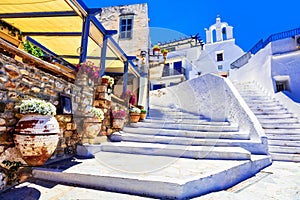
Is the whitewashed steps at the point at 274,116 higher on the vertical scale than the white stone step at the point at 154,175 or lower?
higher

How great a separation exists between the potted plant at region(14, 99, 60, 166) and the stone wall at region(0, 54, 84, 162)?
109 millimetres

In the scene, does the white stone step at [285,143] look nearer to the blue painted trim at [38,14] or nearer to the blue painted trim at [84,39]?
the blue painted trim at [84,39]

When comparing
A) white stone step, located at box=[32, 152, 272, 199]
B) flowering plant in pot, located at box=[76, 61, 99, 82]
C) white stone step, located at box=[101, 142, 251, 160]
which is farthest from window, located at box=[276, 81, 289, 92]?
flowering plant in pot, located at box=[76, 61, 99, 82]

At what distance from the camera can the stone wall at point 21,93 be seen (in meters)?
2.02

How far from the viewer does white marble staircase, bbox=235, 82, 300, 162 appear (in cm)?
407

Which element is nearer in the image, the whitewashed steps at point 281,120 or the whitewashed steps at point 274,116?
the whitewashed steps at point 281,120

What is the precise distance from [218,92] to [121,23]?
20.9ft

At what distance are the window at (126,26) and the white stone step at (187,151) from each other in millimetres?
7051

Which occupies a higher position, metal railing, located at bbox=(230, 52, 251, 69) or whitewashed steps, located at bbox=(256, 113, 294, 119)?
metal railing, located at bbox=(230, 52, 251, 69)

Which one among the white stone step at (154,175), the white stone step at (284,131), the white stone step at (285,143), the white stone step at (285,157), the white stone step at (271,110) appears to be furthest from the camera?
the white stone step at (271,110)

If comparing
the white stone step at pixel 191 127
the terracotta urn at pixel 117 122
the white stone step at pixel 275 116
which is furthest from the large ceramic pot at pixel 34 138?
the white stone step at pixel 275 116

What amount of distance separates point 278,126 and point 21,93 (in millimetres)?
6025

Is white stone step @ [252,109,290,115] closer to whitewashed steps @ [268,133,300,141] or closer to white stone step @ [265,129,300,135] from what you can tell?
white stone step @ [265,129,300,135]

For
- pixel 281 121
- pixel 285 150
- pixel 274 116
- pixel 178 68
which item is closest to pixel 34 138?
pixel 285 150
